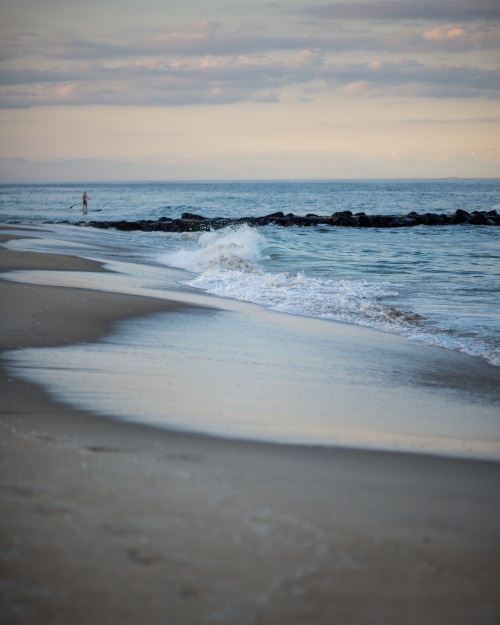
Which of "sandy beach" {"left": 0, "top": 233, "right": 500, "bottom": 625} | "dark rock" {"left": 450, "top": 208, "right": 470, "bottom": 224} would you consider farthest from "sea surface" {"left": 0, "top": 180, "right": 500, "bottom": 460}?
"dark rock" {"left": 450, "top": 208, "right": 470, "bottom": 224}

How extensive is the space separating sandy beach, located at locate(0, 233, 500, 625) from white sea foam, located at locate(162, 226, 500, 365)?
3.70 m

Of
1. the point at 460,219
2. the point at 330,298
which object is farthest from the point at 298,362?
the point at 460,219

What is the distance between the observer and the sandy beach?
1.82 m

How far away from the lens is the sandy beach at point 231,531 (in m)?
1.82

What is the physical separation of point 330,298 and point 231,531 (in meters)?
7.67

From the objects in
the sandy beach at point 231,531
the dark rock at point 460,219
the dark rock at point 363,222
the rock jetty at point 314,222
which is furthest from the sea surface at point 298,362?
the dark rock at point 460,219

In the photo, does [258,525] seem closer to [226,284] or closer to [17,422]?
[17,422]

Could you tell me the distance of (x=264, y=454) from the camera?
9.61ft

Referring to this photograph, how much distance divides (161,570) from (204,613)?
24 cm

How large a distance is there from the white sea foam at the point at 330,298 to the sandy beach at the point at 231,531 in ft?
12.1

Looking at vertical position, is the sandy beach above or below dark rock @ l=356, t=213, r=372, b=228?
below

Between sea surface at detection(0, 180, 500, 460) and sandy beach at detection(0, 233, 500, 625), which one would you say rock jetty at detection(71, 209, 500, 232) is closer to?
sea surface at detection(0, 180, 500, 460)

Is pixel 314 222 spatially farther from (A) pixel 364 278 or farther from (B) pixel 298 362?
(B) pixel 298 362

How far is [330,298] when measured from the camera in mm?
9602
